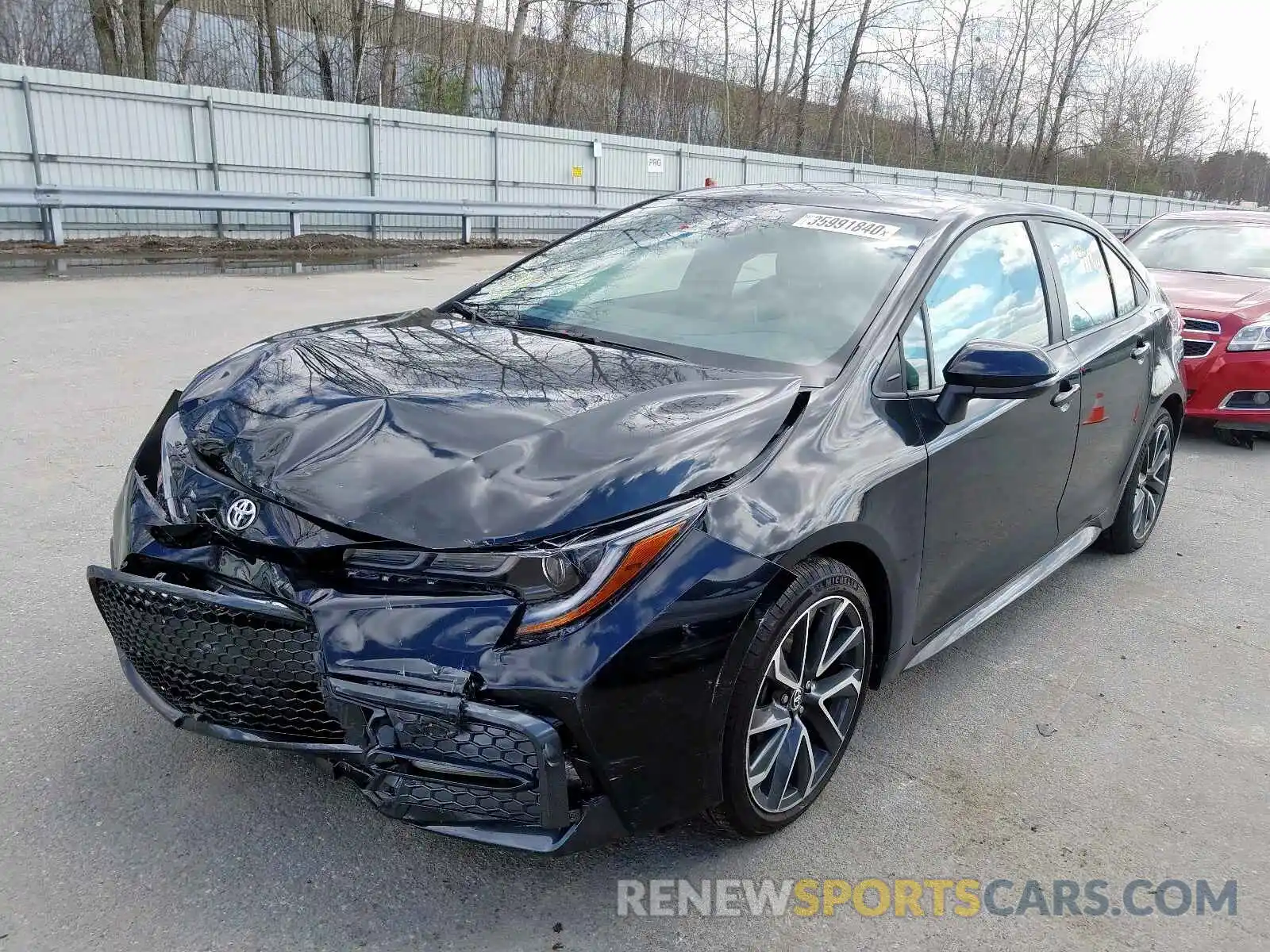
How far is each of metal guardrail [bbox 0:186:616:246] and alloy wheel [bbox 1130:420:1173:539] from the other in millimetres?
13678

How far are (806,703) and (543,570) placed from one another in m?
0.90

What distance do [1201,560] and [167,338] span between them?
25.1 feet

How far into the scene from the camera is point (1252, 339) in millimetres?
7121

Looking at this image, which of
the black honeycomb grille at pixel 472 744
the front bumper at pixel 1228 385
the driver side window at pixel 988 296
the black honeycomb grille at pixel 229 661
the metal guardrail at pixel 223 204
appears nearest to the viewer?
the black honeycomb grille at pixel 472 744

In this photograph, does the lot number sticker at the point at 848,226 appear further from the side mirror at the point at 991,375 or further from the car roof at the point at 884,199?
the side mirror at the point at 991,375

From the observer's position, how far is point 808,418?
105 inches

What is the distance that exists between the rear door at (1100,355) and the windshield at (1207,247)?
Answer: 4.64 meters

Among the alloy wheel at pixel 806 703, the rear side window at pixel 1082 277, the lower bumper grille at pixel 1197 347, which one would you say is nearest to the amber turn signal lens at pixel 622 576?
the alloy wheel at pixel 806 703

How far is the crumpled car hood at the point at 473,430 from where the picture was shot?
2219 millimetres

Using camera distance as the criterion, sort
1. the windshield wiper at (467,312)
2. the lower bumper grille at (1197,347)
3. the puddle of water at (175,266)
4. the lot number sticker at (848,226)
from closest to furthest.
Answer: the lot number sticker at (848,226) < the windshield wiper at (467,312) < the lower bumper grille at (1197,347) < the puddle of water at (175,266)

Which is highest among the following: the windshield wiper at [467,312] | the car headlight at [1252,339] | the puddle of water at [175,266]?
the windshield wiper at [467,312]

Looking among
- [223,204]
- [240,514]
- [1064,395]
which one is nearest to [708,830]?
[240,514]

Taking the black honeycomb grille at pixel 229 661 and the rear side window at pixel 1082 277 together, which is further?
the rear side window at pixel 1082 277

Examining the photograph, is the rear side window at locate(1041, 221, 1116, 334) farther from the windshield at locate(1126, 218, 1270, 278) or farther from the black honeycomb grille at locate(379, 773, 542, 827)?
the windshield at locate(1126, 218, 1270, 278)
